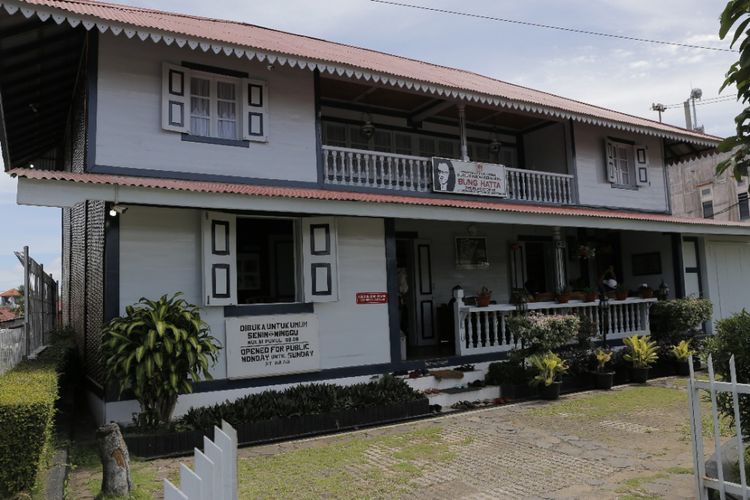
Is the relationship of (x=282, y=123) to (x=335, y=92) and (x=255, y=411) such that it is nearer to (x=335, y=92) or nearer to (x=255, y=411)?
(x=335, y=92)

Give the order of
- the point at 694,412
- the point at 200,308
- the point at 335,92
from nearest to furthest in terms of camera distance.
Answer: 1. the point at 694,412
2. the point at 200,308
3. the point at 335,92

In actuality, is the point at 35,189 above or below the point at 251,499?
above

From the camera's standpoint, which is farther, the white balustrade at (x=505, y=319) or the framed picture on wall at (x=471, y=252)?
the framed picture on wall at (x=471, y=252)

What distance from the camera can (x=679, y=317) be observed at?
42.1 feet

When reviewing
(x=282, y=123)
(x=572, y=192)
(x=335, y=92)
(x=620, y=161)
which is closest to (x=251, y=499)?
(x=282, y=123)

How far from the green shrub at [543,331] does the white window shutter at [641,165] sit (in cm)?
651

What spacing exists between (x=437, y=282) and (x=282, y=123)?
569 centimetres

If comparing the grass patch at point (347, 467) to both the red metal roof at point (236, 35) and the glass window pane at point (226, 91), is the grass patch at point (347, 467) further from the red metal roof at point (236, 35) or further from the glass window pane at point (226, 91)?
the red metal roof at point (236, 35)

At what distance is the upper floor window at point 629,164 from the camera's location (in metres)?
14.6

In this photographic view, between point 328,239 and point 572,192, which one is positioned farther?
point 572,192

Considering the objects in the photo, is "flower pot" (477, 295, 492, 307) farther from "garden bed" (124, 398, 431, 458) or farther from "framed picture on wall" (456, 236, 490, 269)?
"garden bed" (124, 398, 431, 458)

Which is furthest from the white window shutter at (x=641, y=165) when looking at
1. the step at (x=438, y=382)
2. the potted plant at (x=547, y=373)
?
the step at (x=438, y=382)

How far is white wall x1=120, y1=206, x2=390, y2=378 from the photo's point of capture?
26.5 ft

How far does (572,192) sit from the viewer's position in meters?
13.5
